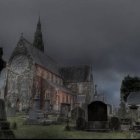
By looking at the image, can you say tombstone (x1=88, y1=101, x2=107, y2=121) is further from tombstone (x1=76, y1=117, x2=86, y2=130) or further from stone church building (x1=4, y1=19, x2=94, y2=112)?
stone church building (x1=4, y1=19, x2=94, y2=112)

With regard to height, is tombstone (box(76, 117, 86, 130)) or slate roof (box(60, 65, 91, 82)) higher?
slate roof (box(60, 65, 91, 82))

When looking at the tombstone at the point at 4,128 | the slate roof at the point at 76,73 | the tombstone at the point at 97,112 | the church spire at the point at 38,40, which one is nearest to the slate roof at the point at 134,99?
the slate roof at the point at 76,73

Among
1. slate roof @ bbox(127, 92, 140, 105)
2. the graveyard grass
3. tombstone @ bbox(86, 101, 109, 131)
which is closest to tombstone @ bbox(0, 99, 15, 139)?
the graveyard grass

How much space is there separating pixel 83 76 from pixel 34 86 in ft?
74.6

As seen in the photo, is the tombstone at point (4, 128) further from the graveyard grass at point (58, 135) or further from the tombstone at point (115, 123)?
the tombstone at point (115, 123)

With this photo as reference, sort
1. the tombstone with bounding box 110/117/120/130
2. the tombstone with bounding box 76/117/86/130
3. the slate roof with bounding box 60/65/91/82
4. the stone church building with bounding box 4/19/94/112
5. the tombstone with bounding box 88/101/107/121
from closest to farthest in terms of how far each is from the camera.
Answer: the tombstone with bounding box 76/117/86/130
the tombstone with bounding box 110/117/120/130
the tombstone with bounding box 88/101/107/121
the stone church building with bounding box 4/19/94/112
the slate roof with bounding box 60/65/91/82

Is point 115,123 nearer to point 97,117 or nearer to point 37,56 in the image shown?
point 97,117

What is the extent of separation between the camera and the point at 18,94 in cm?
5572

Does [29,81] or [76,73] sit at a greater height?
[76,73]

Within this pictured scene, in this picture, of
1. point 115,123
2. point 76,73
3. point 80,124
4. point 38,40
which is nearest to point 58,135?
point 80,124

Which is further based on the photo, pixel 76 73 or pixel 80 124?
pixel 76 73

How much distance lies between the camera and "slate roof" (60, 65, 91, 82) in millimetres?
75625

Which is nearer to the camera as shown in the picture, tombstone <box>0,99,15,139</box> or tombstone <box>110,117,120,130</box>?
tombstone <box>0,99,15,139</box>

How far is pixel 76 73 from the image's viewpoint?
77.5m
